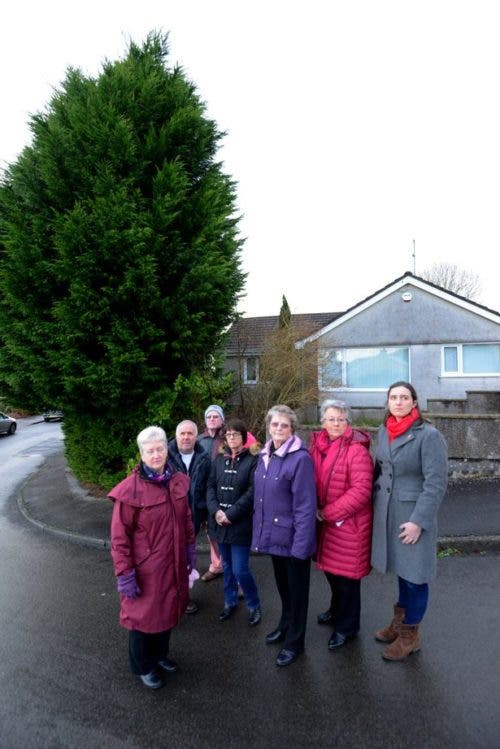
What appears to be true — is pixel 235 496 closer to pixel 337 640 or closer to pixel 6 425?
pixel 337 640

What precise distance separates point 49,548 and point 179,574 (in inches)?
151

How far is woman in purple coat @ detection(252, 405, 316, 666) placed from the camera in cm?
321

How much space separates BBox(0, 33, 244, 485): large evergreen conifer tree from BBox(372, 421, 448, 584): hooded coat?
14.2 ft

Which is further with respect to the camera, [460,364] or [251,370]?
[460,364]

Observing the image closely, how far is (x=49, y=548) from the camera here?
19.9 feet

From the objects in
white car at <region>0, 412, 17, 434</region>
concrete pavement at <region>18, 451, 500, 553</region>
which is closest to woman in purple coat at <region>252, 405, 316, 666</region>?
concrete pavement at <region>18, 451, 500, 553</region>

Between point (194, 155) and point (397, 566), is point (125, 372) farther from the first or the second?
point (397, 566)

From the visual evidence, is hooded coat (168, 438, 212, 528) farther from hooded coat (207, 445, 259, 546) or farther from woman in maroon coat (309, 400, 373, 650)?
woman in maroon coat (309, 400, 373, 650)

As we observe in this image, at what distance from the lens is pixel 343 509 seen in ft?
10.6

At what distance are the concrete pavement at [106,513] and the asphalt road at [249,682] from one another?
2.75 ft

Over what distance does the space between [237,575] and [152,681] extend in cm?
102

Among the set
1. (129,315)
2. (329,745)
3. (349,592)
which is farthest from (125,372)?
(329,745)

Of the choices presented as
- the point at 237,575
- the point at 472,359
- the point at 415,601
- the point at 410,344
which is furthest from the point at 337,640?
the point at 472,359

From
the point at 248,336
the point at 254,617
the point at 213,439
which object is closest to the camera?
the point at 254,617
